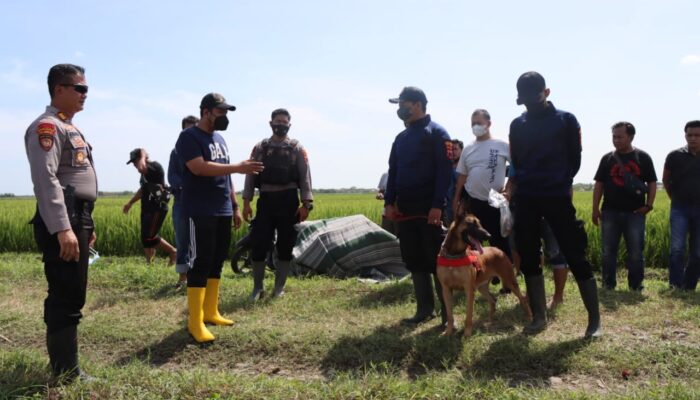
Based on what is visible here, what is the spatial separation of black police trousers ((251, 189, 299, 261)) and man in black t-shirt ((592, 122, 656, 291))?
392cm

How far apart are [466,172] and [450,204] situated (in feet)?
3.54

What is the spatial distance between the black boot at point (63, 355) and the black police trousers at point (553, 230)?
11.6ft

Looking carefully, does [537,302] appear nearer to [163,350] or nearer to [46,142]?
[163,350]

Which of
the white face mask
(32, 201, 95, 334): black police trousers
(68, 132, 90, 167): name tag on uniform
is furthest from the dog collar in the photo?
(68, 132, 90, 167): name tag on uniform

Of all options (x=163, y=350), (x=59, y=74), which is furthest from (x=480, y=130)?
(x=59, y=74)

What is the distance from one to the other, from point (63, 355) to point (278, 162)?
306 centimetres

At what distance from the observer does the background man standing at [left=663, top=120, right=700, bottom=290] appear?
662 cm

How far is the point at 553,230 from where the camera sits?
15.1 ft

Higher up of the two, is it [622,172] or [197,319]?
[622,172]

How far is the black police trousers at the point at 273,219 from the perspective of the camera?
20.1 ft

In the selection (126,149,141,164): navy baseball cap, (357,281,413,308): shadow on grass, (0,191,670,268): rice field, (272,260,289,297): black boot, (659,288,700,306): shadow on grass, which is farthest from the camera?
(0,191,670,268): rice field

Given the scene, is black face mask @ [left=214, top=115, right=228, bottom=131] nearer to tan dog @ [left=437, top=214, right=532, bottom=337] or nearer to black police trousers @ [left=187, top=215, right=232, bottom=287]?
black police trousers @ [left=187, top=215, right=232, bottom=287]

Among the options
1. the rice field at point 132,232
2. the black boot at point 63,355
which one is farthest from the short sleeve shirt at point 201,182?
the rice field at point 132,232

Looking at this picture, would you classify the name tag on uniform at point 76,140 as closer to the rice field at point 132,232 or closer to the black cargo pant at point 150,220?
the black cargo pant at point 150,220
